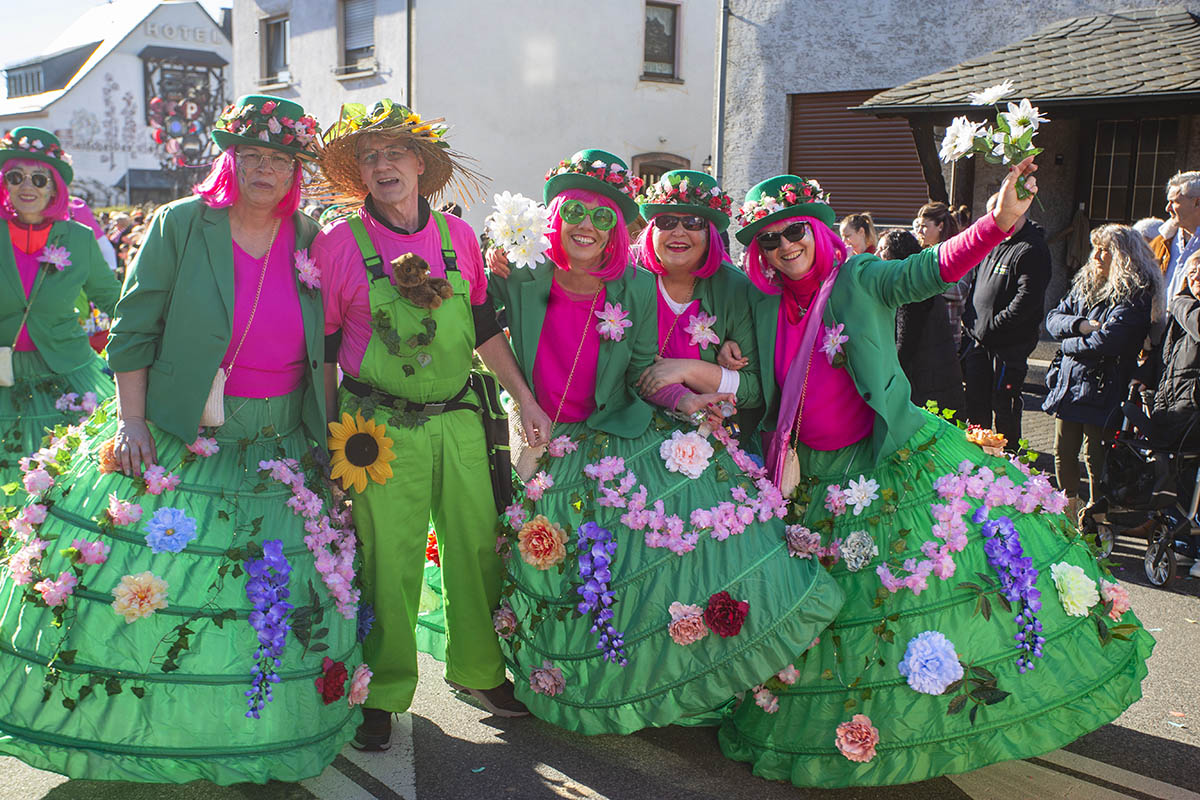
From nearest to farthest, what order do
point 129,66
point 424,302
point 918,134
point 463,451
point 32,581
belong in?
point 32,581 < point 424,302 < point 463,451 < point 918,134 < point 129,66

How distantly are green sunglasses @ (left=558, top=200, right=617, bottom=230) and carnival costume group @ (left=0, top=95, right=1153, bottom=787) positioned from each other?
0.04 feet

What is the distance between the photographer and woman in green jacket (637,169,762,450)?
4035mm

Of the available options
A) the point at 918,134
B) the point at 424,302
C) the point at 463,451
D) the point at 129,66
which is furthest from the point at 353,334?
the point at 129,66

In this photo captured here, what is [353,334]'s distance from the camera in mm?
3789

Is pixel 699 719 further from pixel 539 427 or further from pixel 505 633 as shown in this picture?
pixel 539 427

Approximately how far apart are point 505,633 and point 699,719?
821 mm

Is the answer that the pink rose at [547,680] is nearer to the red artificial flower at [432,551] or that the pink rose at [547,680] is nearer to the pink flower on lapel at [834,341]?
the red artificial flower at [432,551]

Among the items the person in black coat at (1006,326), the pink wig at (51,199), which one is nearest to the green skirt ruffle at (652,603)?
the pink wig at (51,199)

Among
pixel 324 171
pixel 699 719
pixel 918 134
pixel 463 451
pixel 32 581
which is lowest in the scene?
pixel 699 719

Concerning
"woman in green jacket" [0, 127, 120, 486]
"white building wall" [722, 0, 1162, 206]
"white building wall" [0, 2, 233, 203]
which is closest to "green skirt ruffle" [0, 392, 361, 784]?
"woman in green jacket" [0, 127, 120, 486]

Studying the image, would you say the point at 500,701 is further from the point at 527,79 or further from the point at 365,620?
the point at 527,79

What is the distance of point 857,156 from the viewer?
1348 cm

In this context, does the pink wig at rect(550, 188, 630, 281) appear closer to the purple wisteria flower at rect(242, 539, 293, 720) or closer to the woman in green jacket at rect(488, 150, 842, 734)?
the woman in green jacket at rect(488, 150, 842, 734)

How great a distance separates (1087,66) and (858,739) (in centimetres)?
933
